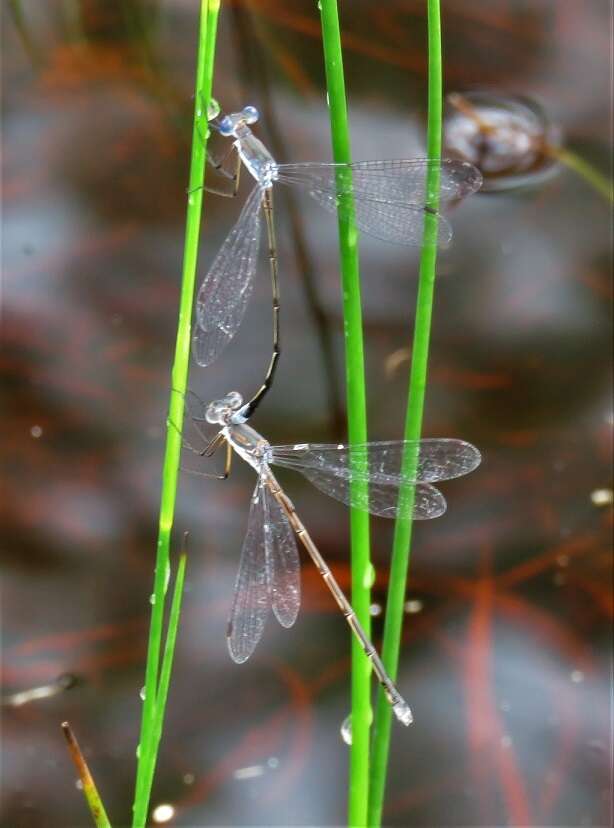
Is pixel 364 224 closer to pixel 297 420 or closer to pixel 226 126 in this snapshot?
pixel 226 126

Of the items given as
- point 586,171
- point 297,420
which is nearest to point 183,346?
point 297,420

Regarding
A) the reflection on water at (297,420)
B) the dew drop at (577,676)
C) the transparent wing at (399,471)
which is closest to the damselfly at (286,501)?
the transparent wing at (399,471)

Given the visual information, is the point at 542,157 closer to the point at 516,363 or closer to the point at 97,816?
the point at 516,363

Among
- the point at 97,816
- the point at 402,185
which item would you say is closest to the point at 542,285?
the point at 402,185

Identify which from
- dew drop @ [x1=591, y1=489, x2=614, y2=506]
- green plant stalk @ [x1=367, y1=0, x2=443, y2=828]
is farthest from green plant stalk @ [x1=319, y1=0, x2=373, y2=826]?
dew drop @ [x1=591, y1=489, x2=614, y2=506]

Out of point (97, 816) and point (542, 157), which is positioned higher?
point (542, 157)

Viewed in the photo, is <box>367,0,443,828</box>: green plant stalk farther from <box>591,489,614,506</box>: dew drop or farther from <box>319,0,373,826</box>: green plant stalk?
<box>591,489,614,506</box>: dew drop
